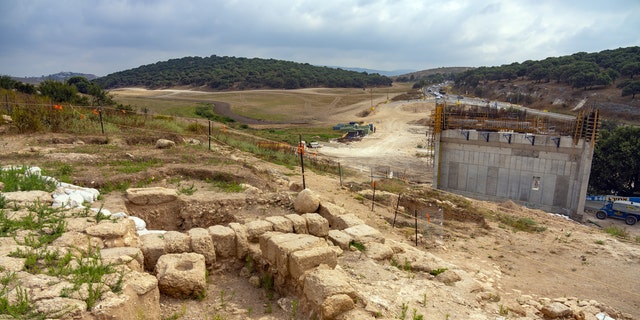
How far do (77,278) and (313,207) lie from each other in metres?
6.43

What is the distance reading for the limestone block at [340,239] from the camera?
330 inches

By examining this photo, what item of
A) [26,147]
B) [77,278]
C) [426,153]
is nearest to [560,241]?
[77,278]

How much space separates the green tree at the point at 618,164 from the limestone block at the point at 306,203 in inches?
982

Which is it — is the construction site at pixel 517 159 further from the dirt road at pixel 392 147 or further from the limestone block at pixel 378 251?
the limestone block at pixel 378 251

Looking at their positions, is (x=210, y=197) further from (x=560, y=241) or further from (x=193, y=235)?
(x=560, y=241)

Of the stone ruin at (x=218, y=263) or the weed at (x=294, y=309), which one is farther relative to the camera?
the weed at (x=294, y=309)

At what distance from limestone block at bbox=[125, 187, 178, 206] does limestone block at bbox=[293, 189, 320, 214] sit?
3501 millimetres

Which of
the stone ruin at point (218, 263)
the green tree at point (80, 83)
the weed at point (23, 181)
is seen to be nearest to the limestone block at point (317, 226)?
the stone ruin at point (218, 263)

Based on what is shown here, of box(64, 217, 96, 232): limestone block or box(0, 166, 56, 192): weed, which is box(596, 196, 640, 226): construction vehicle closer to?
box(64, 217, 96, 232): limestone block

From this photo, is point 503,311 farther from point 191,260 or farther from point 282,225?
point 191,260

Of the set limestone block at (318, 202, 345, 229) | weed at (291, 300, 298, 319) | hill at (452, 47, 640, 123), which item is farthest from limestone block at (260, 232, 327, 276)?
hill at (452, 47, 640, 123)

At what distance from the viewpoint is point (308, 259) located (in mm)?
6324

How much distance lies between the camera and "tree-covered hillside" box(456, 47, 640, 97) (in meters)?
60.9

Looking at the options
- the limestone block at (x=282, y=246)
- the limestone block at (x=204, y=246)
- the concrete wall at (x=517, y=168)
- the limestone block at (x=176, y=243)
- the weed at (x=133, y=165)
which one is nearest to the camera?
the limestone block at (x=282, y=246)
